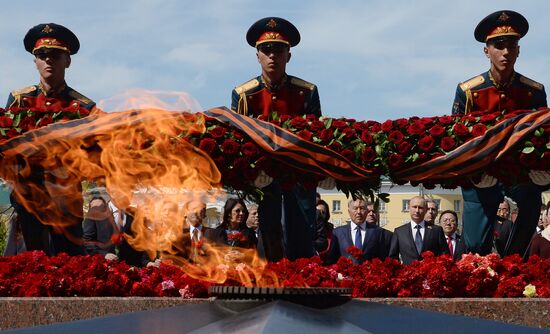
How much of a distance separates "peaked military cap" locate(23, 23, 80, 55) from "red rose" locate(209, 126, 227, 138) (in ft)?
7.72

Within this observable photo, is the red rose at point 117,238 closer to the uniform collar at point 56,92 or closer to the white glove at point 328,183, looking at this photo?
the uniform collar at point 56,92

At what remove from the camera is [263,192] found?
7785 mm

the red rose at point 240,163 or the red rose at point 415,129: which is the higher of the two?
the red rose at point 415,129

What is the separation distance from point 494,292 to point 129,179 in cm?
301

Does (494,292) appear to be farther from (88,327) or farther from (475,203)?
(88,327)

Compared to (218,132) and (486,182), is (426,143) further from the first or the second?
(218,132)

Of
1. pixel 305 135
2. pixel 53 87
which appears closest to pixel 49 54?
pixel 53 87

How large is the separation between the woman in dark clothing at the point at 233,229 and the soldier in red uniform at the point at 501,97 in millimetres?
2166

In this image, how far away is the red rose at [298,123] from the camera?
7578 millimetres

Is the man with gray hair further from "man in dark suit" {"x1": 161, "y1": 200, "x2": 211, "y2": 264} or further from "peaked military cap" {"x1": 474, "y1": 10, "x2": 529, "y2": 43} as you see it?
"man in dark suit" {"x1": 161, "y1": 200, "x2": 211, "y2": 264}

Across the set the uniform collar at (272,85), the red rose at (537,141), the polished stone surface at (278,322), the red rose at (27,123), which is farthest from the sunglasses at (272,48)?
the polished stone surface at (278,322)

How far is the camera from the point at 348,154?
748 centimetres

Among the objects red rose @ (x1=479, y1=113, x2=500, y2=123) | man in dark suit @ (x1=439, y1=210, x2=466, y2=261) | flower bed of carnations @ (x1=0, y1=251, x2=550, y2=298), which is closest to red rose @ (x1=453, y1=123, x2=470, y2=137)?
red rose @ (x1=479, y1=113, x2=500, y2=123)

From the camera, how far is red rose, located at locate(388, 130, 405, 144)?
24.8 feet
